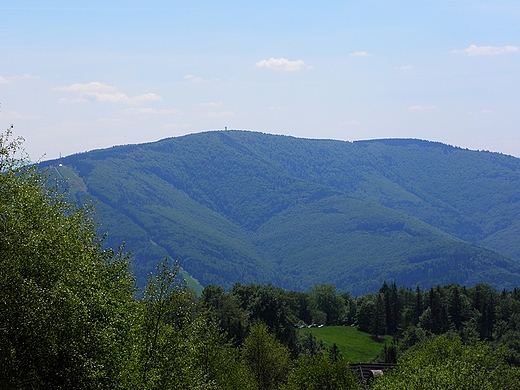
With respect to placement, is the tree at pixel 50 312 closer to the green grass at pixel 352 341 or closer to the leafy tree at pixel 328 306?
the green grass at pixel 352 341

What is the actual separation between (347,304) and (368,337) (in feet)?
116

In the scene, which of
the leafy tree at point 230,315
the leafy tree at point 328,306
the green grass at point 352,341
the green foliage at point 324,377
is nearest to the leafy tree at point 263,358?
the green foliage at point 324,377

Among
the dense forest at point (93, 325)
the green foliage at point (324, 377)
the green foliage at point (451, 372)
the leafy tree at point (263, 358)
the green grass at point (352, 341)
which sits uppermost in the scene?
the dense forest at point (93, 325)

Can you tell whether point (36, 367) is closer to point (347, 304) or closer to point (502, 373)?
point (502, 373)

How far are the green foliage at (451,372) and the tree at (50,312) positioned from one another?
2313cm

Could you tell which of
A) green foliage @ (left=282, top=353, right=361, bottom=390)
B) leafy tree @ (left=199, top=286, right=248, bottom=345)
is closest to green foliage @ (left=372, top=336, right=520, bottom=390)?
green foliage @ (left=282, top=353, right=361, bottom=390)

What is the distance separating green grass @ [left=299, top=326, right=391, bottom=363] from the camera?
124062 millimetres

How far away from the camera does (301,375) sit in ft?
181

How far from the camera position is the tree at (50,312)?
75.6 ft

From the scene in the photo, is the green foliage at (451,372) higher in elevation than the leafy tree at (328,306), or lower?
higher

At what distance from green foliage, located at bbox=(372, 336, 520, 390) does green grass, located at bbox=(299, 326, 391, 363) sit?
198 feet

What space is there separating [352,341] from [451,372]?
306 ft

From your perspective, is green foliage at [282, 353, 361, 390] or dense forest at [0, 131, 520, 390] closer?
dense forest at [0, 131, 520, 390]

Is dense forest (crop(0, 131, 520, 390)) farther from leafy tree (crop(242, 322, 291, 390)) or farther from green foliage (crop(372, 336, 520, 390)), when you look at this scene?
leafy tree (crop(242, 322, 291, 390))
